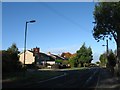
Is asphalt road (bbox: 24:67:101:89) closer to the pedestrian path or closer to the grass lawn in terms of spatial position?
the pedestrian path

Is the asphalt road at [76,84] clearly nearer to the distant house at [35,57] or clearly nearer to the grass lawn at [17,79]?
the grass lawn at [17,79]

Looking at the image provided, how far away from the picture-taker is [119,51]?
4428 centimetres

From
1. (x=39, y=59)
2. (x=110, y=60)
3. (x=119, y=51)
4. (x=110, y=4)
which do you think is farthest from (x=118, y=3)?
(x=39, y=59)

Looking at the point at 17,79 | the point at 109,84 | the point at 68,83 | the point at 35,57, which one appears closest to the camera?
the point at 109,84

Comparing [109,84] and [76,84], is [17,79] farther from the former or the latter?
[109,84]

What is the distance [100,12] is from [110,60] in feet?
73.6

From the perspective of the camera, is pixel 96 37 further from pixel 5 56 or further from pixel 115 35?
pixel 5 56

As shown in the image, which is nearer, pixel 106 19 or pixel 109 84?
pixel 109 84

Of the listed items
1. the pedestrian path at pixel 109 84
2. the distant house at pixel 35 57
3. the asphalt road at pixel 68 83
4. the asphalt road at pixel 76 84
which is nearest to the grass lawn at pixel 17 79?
the asphalt road at pixel 76 84

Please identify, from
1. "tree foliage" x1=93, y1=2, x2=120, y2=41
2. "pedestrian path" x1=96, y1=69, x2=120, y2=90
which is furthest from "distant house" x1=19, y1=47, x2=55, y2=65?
"pedestrian path" x1=96, y1=69, x2=120, y2=90

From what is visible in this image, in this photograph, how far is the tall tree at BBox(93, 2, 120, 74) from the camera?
4047cm

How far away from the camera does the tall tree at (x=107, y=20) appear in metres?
40.5

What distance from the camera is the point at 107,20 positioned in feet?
141

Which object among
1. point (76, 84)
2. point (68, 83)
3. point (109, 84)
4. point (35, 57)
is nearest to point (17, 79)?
point (68, 83)
